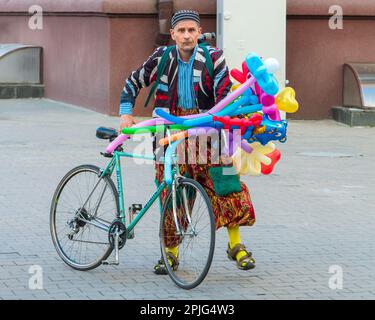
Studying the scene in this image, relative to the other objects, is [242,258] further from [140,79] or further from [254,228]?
[254,228]

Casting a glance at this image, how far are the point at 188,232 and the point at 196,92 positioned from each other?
3.28ft

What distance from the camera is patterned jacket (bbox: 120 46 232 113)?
25.3 ft

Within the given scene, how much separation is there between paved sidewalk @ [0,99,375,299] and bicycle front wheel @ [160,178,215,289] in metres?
0.12

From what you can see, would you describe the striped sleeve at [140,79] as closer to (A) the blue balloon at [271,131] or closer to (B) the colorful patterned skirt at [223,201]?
(B) the colorful patterned skirt at [223,201]

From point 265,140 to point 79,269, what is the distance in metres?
1.51

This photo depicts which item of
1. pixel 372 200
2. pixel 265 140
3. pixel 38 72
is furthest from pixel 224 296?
pixel 38 72

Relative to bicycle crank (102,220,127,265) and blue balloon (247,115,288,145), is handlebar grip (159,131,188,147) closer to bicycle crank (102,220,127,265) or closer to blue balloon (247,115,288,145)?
blue balloon (247,115,288,145)

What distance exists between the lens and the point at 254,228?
948 centimetres

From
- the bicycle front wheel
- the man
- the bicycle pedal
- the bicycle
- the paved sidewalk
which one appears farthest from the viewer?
the man

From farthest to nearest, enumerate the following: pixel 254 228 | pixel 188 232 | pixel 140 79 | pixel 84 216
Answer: pixel 254 228 → pixel 84 216 → pixel 140 79 → pixel 188 232

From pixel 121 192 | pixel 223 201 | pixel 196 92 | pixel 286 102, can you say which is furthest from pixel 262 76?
pixel 121 192

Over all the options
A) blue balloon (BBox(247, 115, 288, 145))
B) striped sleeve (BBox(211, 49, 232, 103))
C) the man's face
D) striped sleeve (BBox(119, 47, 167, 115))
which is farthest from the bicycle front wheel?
the man's face

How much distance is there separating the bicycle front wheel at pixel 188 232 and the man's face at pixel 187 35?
94cm

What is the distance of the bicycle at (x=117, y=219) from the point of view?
722 cm
